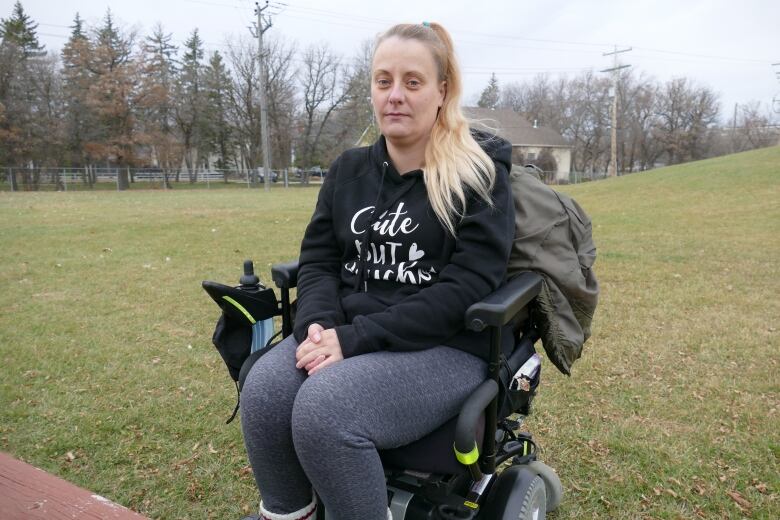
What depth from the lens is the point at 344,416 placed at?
57.2 inches

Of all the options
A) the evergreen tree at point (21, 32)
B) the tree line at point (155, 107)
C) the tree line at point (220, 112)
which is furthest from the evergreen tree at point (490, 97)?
the evergreen tree at point (21, 32)

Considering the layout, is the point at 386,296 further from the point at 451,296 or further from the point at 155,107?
the point at 155,107

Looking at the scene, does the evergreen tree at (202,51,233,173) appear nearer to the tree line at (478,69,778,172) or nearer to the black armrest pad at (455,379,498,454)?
the tree line at (478,69,778,172)

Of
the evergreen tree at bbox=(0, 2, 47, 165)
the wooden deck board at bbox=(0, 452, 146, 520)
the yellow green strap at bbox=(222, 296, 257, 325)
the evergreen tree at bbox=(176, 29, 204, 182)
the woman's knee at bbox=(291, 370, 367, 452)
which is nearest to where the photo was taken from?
the woman's knee at bbox=(291, 370, 367, 452)

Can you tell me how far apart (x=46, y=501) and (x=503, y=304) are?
1385 millimetres

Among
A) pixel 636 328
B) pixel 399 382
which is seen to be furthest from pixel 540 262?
pixel 636 328

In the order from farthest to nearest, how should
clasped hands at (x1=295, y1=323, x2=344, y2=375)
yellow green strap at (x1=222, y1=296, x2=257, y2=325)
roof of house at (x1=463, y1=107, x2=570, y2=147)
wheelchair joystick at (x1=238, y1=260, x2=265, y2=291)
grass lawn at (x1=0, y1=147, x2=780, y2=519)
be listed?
roof of house at (x1=463, y1=107, x2=570, y2=147) < grass lawn at (x1=0, y1=147, x2=780, y2=519) < wheelchair joystick at (x1=238, y1=260, x2=265, y2=291) < yellow green strap at (x1=222, y1=296, x2=257, y2=325) < clasped hands at (x1=295, y1=323, x2=344, y2=375)

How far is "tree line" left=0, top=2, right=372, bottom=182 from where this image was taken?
31172 mm

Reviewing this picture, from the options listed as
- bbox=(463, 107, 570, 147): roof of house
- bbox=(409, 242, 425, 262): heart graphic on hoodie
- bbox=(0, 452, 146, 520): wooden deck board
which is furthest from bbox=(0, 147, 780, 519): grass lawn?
bbox=(463, 107, 570, 147): roof of house

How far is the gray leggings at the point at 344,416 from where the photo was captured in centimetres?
145

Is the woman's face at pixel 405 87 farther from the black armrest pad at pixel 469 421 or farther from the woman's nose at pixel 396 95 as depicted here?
the black armrest pad at pixel 469 421

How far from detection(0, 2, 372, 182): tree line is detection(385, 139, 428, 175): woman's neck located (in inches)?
1112

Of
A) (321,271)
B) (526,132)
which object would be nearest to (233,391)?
(321,271)

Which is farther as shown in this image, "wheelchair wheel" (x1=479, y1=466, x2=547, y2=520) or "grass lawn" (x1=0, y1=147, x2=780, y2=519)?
"grass lawn" (x1=0, y1=147, x2=780, y2=519)
